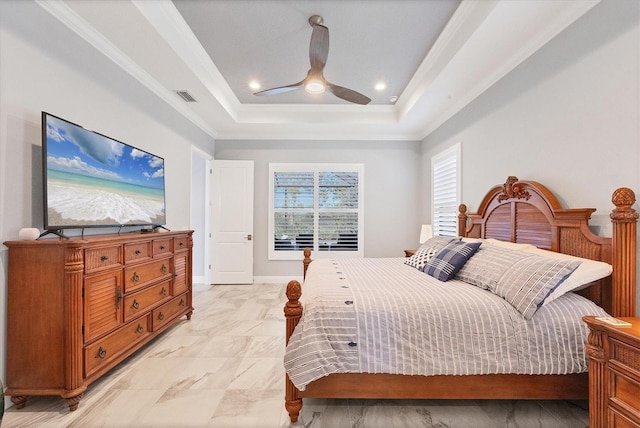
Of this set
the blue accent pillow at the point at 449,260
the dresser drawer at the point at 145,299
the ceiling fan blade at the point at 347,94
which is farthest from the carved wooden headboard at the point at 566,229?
the dresser drawer at the point at 145,299

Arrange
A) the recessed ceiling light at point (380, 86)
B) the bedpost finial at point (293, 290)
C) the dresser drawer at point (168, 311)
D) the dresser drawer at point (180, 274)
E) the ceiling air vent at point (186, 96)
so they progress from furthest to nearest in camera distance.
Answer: the recessed ceiling light at point (380, 86) < the ceiling air vent at point (186, 96) < the dresser drawer at point (180, 274) < the dresser drawer at point (168, 311) < the bedpost finial at point (293, 290)

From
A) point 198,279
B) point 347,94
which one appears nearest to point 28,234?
point 347,94

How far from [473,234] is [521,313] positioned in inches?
69.9

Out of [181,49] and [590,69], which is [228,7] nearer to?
[181,49]

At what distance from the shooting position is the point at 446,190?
13.6 ft

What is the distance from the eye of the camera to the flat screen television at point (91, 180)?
73.7 inches

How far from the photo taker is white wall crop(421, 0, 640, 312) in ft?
5.53

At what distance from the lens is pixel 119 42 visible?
2463mm

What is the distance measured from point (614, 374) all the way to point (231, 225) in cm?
482

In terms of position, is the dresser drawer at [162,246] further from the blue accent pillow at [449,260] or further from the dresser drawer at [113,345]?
the blue accent pillow at [449,260]

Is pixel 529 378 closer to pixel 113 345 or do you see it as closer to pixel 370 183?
pixel 113 345

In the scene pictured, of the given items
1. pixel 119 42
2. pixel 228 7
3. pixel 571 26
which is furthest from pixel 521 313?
pixel 119 42

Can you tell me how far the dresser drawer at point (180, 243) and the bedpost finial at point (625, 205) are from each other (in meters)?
3.66

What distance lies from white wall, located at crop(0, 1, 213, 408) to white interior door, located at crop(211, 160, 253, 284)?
2.22 metres
